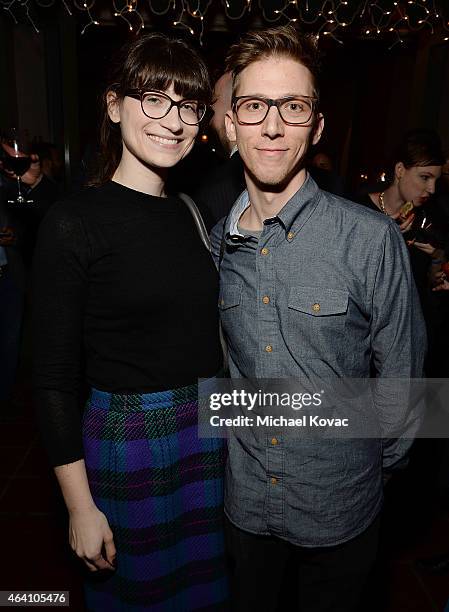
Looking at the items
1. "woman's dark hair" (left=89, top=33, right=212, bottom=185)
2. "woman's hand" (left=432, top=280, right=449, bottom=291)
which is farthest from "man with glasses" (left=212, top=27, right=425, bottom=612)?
"woman's hand" (left=432, top=280, right=449, bottom=291)

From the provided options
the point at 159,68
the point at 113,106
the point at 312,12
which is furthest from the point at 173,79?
the point at 312,12

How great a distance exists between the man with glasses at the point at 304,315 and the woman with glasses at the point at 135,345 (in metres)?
0.13

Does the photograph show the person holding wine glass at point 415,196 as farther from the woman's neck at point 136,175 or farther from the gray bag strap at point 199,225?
the woman's neck at point 136,175

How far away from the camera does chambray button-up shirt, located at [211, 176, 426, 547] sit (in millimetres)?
1348

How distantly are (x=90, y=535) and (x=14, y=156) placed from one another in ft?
9.93

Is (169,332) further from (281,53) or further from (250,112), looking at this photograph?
(281,53)

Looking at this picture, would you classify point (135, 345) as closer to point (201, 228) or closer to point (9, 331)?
point (201, 228)

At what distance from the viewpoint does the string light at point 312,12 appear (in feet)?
20.2

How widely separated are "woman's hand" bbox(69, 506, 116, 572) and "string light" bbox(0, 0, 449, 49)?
5.96 m

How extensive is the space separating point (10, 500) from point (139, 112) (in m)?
2.41

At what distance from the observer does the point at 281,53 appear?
1384 millimetres

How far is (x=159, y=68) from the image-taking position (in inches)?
55.5

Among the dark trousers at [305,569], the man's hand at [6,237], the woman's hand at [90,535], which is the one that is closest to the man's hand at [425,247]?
the dark trousers at [305,569]

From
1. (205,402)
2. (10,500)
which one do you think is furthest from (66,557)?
(205,402)
